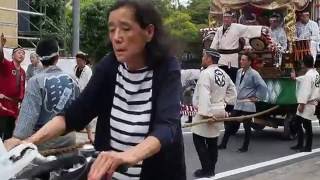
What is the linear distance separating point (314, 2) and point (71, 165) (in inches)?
414

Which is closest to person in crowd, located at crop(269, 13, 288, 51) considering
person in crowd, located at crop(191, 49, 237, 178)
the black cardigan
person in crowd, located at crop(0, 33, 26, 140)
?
person in crowd, located at crop(191, 49, 237, 178)

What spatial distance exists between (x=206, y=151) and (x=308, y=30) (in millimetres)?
4626

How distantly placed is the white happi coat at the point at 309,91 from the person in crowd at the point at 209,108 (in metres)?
2.33

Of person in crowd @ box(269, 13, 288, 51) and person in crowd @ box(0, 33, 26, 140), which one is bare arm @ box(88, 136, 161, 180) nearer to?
person in crowd @ box(0, 33, 26, 140)

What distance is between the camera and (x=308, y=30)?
35.9ft

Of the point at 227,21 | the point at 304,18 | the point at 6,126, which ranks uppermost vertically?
the point at 304,18

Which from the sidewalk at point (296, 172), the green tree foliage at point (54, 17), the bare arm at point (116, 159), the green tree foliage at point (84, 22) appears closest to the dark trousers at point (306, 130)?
the sidewalk at point (296, 172)

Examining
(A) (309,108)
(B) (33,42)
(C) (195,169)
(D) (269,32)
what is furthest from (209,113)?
(B) (33,42)

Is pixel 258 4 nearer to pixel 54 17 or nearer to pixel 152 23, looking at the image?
pixel 152 23

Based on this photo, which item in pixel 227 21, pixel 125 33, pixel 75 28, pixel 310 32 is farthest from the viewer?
pixel 75 28

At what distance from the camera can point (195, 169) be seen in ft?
26.1

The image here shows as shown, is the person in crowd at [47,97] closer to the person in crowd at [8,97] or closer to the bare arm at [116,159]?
the bare arm at [116,159]

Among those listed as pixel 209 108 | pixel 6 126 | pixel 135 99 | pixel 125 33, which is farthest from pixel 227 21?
pixel 125 33

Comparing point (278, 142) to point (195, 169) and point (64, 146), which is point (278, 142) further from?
point (64, 146)
